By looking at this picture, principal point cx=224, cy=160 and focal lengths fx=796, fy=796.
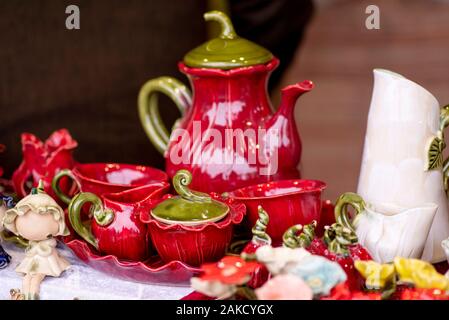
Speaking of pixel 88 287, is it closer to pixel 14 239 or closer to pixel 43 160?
pixel 14 239

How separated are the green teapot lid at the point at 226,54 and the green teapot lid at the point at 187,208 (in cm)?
19

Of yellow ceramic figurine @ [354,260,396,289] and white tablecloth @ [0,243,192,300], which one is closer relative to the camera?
yellow ceramic figurine @ [354,260,396,289]

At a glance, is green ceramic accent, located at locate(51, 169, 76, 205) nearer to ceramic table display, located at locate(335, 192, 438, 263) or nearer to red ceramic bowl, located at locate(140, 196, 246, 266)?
red ceramic bowl, located at locate(140, 196, 246, 266)

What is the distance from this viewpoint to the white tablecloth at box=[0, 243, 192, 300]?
88 centimetres

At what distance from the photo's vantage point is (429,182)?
92cm

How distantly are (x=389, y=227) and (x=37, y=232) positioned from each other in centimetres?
39

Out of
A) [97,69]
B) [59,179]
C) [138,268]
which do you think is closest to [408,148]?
[138,268]

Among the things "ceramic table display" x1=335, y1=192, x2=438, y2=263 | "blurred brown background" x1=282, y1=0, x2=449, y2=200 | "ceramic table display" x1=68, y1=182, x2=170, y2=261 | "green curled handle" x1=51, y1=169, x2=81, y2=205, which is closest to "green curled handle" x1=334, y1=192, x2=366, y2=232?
"ceramic table display" x1=335, y1=192, x2=438, y2=263

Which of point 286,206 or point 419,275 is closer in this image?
point 419,275

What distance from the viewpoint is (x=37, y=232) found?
906 mm

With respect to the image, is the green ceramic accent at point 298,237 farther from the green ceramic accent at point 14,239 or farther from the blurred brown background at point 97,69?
the blurred brown background at point 97,69

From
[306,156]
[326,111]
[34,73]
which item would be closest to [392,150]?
[34,73]

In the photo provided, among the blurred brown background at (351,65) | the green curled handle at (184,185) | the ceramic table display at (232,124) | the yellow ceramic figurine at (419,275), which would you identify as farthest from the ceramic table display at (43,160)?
the blurred brown background at (351,65)

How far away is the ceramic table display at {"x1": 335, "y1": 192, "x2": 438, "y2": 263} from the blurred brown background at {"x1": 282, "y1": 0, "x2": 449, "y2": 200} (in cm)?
129
